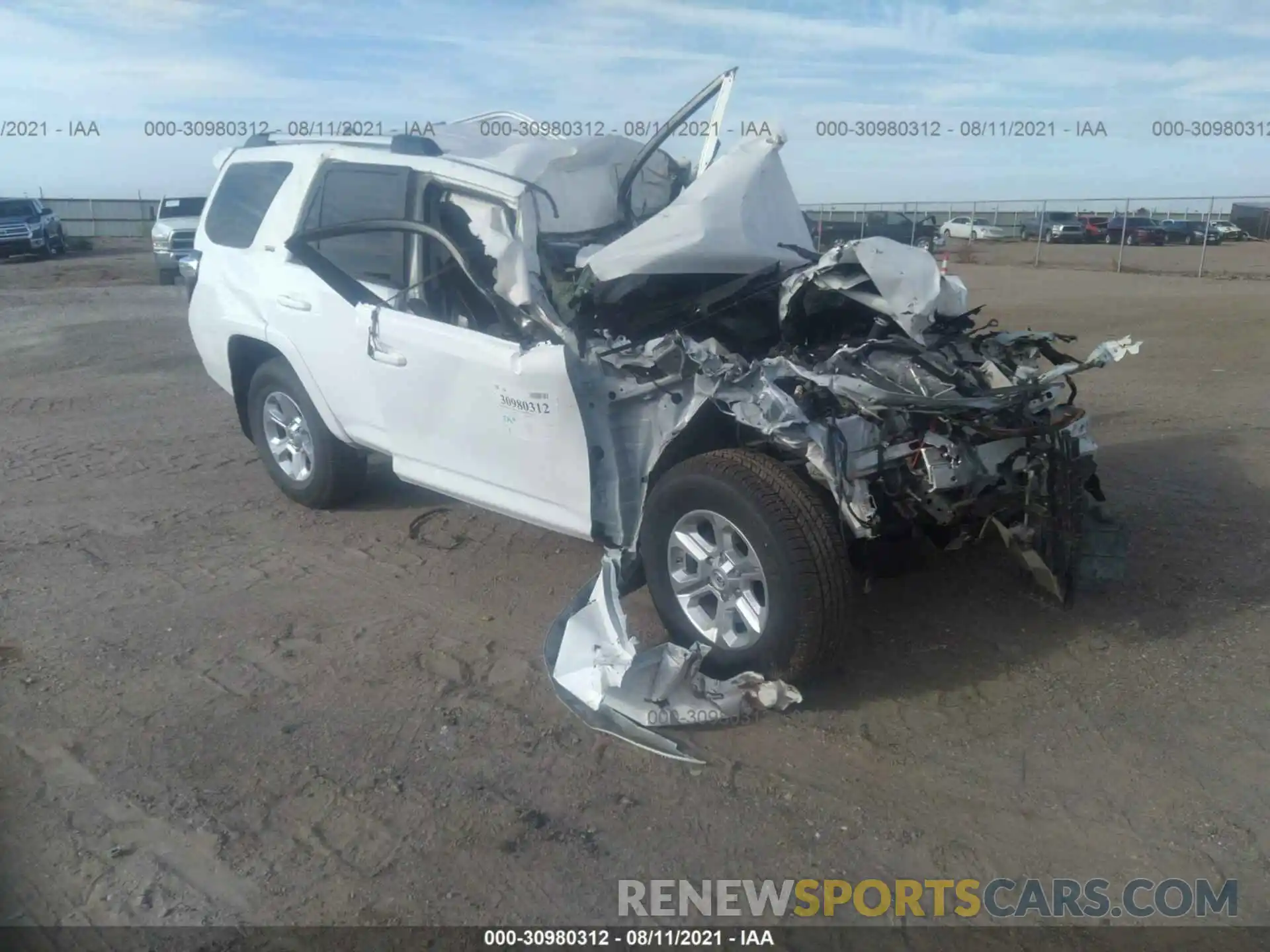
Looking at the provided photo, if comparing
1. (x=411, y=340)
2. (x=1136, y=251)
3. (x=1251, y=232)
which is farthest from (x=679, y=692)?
(x=1251, y=232)

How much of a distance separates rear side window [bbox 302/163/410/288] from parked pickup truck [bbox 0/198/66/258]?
26.9 meters

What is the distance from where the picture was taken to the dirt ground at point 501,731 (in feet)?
10.4

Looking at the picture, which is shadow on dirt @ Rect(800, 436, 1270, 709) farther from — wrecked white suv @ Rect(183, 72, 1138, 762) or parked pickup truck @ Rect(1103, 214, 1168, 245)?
parked pickup truck @ Rect(1103, 214, 1168, 245)

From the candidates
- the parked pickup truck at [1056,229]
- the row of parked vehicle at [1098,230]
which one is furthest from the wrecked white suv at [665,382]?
the parked pickup truck at [1056,229]

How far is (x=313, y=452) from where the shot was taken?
6.16 metres

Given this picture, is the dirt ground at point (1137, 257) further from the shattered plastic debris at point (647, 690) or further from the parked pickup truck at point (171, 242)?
the shattered plastic debris at point (647, 690)

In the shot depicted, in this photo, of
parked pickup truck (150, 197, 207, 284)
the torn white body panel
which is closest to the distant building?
parked pickup truck (150, 197, 207, 284)

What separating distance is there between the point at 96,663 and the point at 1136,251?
106 ft

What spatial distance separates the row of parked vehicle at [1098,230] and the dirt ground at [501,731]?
2983 centimetres

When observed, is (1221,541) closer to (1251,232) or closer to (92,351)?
(92,351)

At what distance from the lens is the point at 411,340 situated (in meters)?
5.04

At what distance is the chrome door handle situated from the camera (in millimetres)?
5664

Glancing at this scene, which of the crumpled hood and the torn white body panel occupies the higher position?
the torn white body panel

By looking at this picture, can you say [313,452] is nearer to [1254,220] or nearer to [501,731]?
[501,731]
